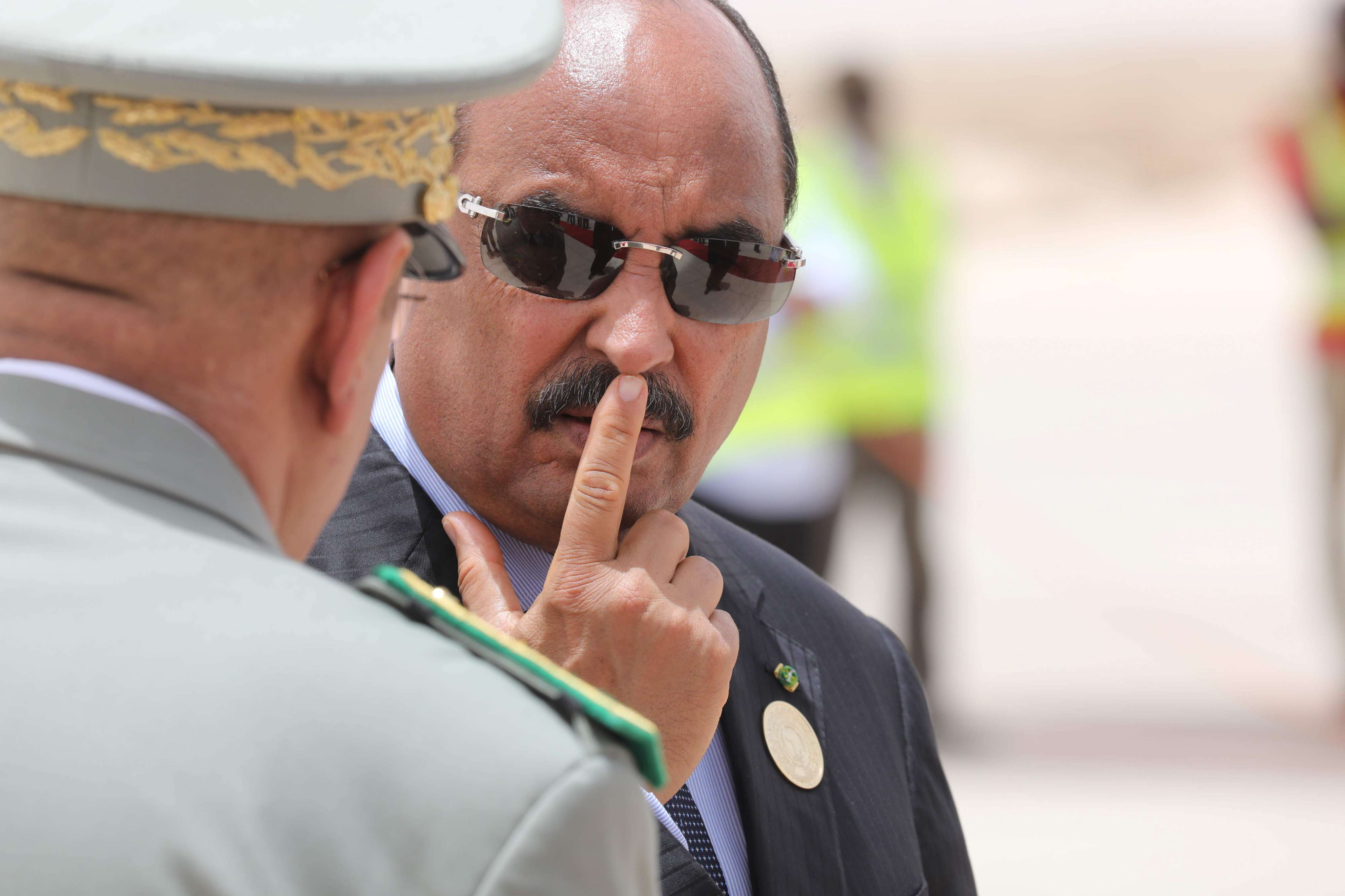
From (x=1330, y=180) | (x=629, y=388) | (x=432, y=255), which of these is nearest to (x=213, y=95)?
(x=432, y=255)

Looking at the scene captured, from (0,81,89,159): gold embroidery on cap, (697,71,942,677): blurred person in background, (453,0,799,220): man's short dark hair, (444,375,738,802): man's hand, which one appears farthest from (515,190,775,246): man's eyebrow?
(697,71,942,677): blurred person in background

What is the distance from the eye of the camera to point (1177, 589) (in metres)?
9.31

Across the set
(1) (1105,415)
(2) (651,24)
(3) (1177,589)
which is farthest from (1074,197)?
(2) (651,24)

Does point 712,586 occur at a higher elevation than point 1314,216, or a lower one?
lower

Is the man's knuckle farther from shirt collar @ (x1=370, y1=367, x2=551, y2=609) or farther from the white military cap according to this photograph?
the white military cap

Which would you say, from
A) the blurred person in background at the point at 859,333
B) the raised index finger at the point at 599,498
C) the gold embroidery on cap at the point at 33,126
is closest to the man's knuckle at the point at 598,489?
the raised index finger at the point at 599,498

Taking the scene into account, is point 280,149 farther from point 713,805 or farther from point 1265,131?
point 1265,131

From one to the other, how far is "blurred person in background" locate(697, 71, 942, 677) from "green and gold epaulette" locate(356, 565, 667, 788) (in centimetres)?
A: 437

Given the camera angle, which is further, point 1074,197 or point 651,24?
point 1074,197

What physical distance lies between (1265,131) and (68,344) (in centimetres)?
737

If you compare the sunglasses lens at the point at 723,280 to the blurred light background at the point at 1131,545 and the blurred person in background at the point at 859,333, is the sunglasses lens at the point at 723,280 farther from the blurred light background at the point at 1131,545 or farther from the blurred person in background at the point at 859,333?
the blurred person in background at the point at 859,333

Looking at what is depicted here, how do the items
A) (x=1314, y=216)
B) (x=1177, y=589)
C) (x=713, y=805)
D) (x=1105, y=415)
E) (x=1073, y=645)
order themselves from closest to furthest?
1. (x=713, y=805)
2. (x=1314, y=216)
3. (x=1073, y=645)
4. (x=1177, y=589)
5. (x=1105, y=415)

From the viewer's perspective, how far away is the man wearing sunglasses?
6.89 feet

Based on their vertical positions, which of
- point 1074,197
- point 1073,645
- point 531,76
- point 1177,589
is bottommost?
point 531,76
